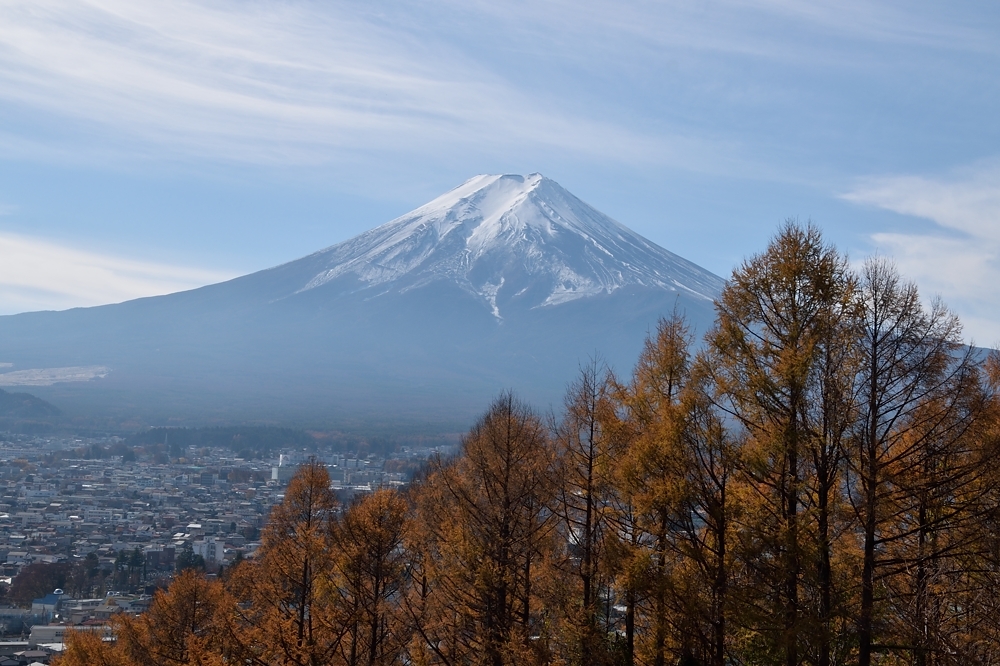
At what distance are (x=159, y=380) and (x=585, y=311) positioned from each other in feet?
293

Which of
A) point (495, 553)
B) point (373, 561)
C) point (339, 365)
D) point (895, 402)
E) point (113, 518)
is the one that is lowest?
point (113, 518)

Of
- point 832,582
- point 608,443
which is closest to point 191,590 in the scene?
point 608,443

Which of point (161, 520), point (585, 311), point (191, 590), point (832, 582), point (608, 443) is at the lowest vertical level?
point (161, 520)

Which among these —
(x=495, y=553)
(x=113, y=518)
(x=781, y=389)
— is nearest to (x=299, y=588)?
(x=495, y=553)

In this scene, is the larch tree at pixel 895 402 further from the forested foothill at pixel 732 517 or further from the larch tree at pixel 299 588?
the larch tree at pixel 299 588

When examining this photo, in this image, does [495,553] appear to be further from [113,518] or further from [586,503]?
[113,518]

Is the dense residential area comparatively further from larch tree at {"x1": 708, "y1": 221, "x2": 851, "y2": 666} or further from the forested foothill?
larch tree at {"x1": 708, "y1": 221, "x2": 851, "y2": 666}

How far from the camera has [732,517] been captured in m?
11.2

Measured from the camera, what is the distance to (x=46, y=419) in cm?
13262

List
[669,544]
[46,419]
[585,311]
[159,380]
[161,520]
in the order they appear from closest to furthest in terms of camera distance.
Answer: [669,544] < [161,520] < [46,419] < [159,380] < [585,311]

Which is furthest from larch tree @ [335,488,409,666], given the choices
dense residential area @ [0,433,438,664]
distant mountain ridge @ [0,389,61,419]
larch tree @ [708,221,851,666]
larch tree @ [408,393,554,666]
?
distant mountain ridge @ [0,389,61,419]

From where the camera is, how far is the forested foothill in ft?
33.3

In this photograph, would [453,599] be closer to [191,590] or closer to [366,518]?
[366,518]

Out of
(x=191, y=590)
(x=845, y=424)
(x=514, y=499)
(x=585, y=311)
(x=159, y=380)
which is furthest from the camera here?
(x=585, y=311)
